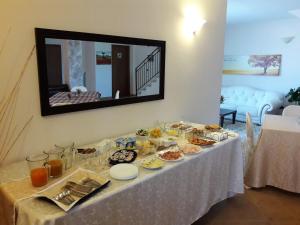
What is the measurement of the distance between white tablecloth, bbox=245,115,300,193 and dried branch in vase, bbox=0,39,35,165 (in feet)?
8.16

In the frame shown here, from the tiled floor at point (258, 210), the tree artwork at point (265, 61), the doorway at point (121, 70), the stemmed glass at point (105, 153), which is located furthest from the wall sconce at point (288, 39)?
the stemmed glass at point (105, 153)

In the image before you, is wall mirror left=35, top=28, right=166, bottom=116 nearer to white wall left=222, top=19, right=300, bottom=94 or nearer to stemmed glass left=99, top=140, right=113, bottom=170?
stemmed glass left=99, top=140, right=113, bottom=170

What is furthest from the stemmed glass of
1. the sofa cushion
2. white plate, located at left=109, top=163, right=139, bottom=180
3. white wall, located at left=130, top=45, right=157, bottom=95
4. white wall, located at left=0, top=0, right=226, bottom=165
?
the sofa cushion

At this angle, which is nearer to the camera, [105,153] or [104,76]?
[105,153]

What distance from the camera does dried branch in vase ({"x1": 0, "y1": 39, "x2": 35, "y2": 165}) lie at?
1.67m

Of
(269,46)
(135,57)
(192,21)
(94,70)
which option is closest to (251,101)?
(269,46)

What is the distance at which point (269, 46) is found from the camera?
20.4 ft

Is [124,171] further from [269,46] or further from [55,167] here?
[269,46]

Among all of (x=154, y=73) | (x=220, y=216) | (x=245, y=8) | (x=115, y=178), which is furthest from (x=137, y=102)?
(x=245, y=8)

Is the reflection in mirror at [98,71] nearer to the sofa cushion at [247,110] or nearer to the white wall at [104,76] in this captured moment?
the white wall at [104,76]

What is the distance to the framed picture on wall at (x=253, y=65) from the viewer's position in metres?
6.20

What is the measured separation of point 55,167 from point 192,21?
2.28 metres

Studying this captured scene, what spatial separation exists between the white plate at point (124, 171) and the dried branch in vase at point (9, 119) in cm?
74

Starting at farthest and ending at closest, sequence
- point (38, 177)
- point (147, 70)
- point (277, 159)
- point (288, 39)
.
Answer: point (288, 39) → point (277, 159) → point (147, 70) → point (38, 177)
